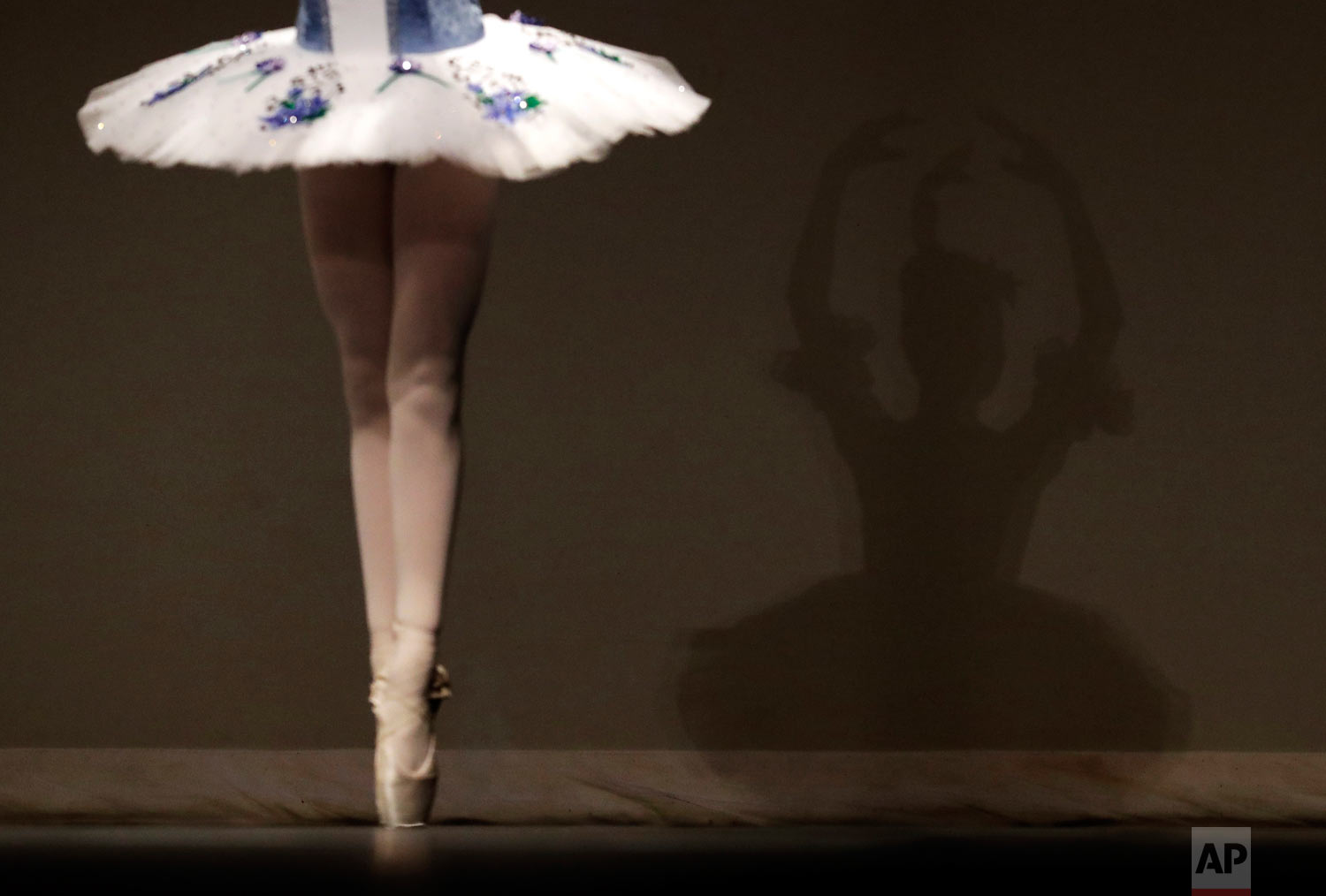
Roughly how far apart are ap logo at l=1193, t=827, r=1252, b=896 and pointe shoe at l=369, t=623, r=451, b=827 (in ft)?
2.42

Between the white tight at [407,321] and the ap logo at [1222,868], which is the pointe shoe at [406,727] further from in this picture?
the ap logo at [1222,868]

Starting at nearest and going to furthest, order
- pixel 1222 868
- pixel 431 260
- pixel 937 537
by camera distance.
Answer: pixel 1222 868 < pixel 431 260 < pixel 937 537

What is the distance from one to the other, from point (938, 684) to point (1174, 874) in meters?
1.44

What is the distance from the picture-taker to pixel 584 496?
2.75 metres

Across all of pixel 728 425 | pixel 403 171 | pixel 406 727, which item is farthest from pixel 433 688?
pixel 728 425

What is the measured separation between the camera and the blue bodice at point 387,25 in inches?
59.9

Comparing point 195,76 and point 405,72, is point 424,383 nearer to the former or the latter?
point 405,72

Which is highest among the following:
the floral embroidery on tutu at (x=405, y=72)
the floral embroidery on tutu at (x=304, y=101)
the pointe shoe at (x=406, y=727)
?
the floral embroidery on tutu at (x=405, y=72)

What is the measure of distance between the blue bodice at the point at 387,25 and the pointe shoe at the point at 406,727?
0.60 metres

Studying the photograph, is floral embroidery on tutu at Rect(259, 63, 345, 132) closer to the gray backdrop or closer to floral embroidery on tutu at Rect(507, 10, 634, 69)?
floral embroidery on tutu at Rect(507, 10, 634, 69)

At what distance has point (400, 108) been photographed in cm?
144

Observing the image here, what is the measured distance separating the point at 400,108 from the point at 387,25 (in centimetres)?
13

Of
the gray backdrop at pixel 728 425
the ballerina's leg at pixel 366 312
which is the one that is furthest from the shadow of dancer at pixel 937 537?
the ballerina's leg at pixel 366 312

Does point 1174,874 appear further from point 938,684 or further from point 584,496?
point 584,496
